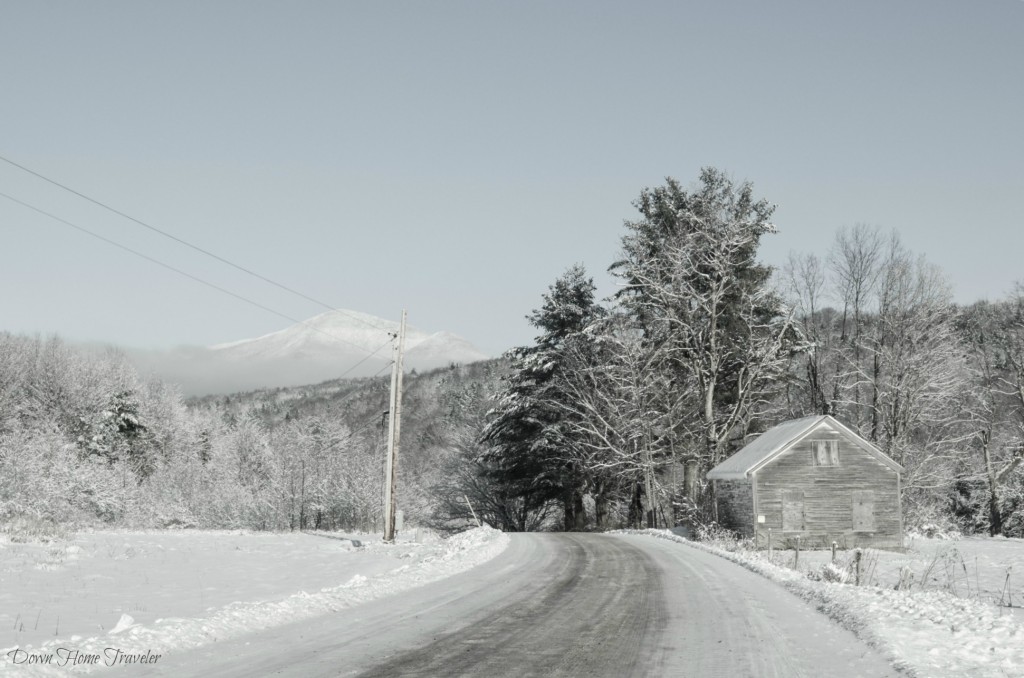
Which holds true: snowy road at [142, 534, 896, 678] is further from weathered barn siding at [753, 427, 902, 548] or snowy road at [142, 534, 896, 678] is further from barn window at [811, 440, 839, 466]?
barn window at [811, 440, 839, 466]

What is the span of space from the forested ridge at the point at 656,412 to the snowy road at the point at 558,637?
23.3 meters

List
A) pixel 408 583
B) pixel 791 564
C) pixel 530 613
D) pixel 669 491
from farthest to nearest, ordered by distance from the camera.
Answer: pixel 669 491, pixel 791 564, pixel 408 583, pixel 530 613

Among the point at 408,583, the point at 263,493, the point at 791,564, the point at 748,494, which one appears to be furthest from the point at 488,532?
the point at 263,493

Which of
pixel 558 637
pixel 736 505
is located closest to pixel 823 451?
pixel 736 505

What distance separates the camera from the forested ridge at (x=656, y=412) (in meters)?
40.9

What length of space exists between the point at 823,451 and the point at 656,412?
8254mm

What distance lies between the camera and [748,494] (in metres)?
36.5

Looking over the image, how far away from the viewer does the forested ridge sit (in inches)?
1610

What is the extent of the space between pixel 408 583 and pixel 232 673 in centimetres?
780

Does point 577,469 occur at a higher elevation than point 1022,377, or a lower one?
lower

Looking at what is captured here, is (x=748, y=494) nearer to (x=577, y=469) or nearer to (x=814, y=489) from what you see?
(x=814, y=489)

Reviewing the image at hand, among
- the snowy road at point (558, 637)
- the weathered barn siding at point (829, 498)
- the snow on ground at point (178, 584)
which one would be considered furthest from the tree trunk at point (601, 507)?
the snowy road at point (558, 637)

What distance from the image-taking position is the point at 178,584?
665 inches

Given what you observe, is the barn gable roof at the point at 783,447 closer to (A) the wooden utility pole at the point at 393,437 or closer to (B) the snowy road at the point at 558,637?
(A) the wooden utility pole at the point at 393,437
